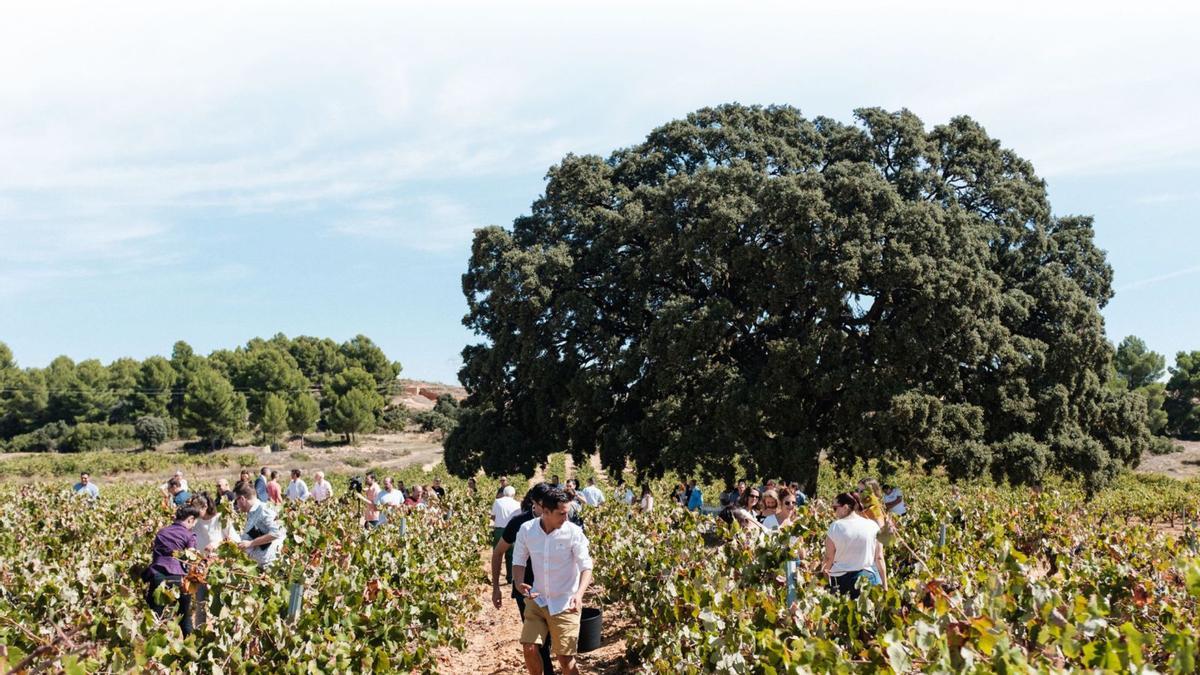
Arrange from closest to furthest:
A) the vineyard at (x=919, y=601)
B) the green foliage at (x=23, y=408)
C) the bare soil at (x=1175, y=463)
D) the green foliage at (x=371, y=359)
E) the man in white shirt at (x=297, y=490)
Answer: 1. the vineyard at (x=919, y=601)
2. the man in white shirt at (x=297, y=490)
3. the bare soil at (x=1175, y=463)
4. the green foliage at (x=23, y=408)
5. the green foliage at (x=371, y=359)

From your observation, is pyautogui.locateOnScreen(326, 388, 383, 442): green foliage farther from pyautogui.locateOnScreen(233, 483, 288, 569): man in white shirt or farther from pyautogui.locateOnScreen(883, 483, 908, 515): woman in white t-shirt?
pyautogui.locateOnScreen(233, 483, 288, 569): man in white shirt

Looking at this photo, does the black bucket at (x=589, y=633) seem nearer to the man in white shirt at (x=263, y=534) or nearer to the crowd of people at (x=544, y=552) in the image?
the crowd of people at (x=544, y=552)

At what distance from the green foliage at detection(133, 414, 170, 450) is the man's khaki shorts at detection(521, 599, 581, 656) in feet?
232

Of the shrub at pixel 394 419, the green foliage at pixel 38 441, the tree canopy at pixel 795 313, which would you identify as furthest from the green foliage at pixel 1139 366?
the green foliage at pixel 38 441

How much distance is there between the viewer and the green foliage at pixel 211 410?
221 feet

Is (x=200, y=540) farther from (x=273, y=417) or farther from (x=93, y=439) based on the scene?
(x=93, y=439)

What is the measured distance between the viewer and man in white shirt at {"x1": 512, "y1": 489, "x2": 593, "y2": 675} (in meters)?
5.64

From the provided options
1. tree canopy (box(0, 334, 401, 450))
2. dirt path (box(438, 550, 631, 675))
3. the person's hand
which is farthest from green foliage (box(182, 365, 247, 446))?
the person's hand

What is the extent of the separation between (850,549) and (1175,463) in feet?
→ 160

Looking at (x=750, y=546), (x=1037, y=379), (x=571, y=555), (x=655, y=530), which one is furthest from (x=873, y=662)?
(x=1037, y=379)

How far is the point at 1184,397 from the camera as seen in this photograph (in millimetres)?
60188

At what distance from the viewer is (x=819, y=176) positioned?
19.4 metres

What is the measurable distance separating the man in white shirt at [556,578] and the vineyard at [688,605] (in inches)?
23.8

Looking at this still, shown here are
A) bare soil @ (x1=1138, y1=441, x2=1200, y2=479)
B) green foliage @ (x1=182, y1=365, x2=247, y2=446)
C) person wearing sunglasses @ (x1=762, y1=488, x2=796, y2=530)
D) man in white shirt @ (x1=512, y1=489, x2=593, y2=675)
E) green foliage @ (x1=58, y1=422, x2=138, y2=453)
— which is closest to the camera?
man in white shirt @ (x1=512, y1=489, x2=593, y2=675)
